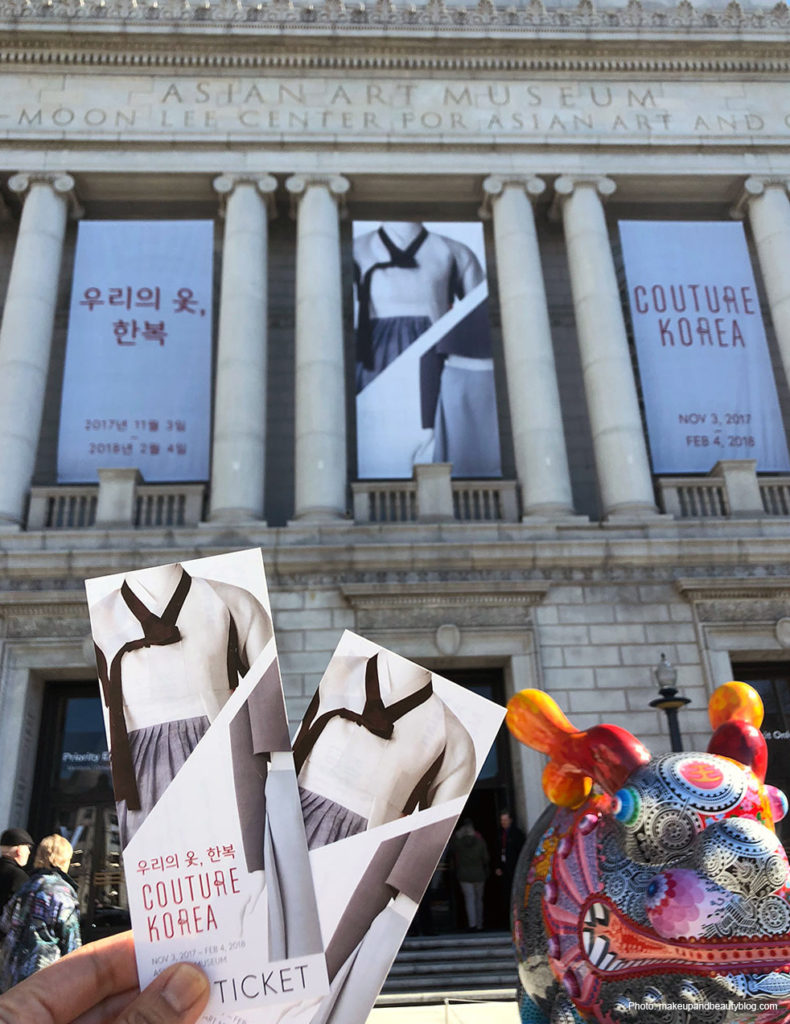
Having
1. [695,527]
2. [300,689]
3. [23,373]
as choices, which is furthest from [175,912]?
[23,373]

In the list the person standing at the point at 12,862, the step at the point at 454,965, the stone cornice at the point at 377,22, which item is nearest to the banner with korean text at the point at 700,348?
the stone cornice at the point at 377,22

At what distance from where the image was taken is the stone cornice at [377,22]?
1875 cm

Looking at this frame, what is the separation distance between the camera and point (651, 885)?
12.0 feet

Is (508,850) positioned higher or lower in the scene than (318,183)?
lower

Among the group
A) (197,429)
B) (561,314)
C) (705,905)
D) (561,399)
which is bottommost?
(705,905)

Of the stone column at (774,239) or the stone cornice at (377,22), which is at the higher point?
the stone cornice at (377,22)

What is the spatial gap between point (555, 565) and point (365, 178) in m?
9.56

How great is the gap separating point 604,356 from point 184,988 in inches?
651

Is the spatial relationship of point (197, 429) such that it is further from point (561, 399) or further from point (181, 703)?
point (181, 703)

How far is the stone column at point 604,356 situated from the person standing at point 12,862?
1159 centimetres

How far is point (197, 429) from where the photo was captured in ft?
55.5

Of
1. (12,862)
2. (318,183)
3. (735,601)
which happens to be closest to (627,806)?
(12,862)

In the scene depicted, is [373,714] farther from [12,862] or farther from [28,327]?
[28,327]

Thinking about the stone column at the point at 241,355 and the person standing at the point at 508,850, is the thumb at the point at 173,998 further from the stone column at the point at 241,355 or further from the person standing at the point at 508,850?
the stone column at the point at 241,355
